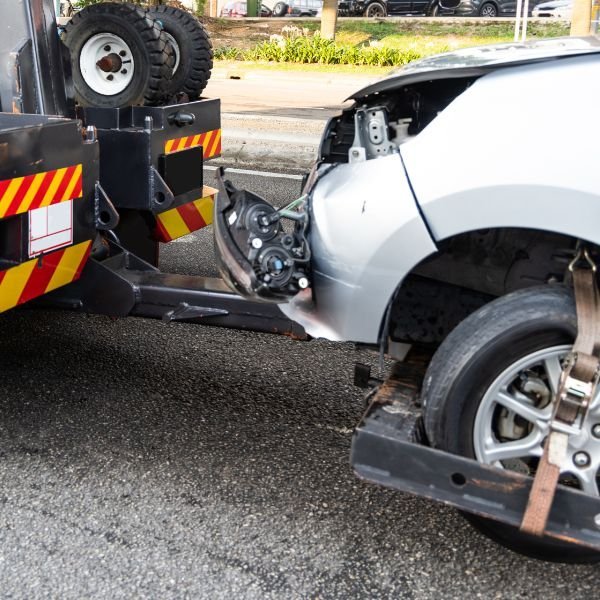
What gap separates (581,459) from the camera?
8.05ft

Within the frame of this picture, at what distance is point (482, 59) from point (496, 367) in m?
0.90

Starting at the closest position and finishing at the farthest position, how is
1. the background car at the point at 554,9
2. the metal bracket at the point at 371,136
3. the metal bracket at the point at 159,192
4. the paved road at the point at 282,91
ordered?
the metal bracket at the point at 371,136 < the metal bracket at the point at 159,192 < the paved road at the point at 282,91 < the background car at the point at 554,9

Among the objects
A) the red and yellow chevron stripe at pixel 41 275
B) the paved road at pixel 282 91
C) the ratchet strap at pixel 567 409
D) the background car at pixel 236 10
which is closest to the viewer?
the ratchet strap at pixel 567 409

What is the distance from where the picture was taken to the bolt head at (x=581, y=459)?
2451 mm

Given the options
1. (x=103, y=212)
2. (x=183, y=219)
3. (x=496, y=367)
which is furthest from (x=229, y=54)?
(x=496, y=367)

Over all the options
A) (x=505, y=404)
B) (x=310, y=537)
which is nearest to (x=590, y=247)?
(x=505, y=404)

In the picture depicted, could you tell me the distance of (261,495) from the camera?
3061 millimetres

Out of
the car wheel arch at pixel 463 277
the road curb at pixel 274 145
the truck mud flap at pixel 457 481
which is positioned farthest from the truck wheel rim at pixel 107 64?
the road curb at pixel 274 145

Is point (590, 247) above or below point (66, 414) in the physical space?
above

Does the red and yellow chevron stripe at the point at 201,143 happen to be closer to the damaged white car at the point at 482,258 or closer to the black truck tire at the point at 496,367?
the damaged white car at the point at 482,258

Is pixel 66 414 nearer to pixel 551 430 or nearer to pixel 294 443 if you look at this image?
pixel 294 443

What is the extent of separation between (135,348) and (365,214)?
1.99 m

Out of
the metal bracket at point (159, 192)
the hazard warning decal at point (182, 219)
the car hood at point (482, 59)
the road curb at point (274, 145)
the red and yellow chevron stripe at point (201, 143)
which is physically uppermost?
the car hood at point (482, 59)

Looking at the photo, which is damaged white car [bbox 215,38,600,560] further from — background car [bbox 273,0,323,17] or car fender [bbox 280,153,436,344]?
background car [bbox 273,0,323,17]
